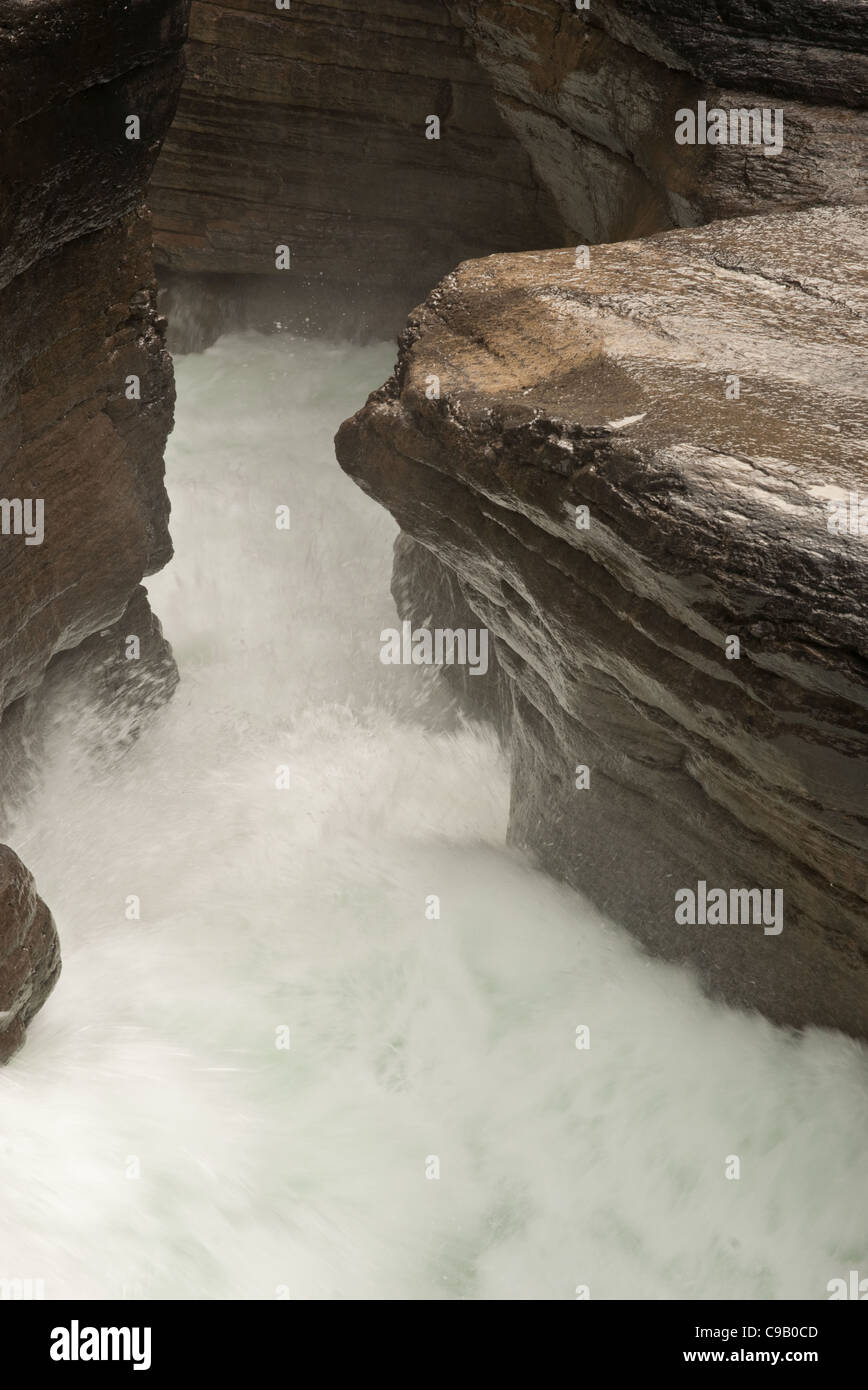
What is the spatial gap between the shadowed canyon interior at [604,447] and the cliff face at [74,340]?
0.04ft

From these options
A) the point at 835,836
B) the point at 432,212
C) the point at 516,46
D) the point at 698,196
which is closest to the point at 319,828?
the point at 835,836

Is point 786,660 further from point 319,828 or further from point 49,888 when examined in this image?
point 49,888

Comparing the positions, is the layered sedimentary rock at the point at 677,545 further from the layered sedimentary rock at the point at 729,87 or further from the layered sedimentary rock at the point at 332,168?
the layered sedimentary rock at the point at 332,168

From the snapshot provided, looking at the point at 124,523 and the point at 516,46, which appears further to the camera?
the point at 516,46

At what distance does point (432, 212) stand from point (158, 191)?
159cm

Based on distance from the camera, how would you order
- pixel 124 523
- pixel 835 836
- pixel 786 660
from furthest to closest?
pixel 124 523
pixel 835 836
pixel 786 660

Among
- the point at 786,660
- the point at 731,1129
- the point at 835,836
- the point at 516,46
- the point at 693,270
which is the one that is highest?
the point at 516,46

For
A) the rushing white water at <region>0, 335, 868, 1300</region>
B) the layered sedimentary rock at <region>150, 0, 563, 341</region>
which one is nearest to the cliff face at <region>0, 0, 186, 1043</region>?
the rushing white water at <region>0, 335, 868, 1300</region>

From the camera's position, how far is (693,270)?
4.24 meters

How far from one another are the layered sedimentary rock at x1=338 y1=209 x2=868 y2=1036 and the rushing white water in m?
0.35

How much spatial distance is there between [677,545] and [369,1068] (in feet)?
6.42

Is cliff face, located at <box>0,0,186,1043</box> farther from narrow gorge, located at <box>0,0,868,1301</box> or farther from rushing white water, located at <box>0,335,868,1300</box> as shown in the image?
rushing white water, located at <box>0,335,868,1300</box>

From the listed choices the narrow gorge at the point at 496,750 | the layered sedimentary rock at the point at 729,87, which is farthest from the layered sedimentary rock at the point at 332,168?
the layered sedimentary rock at the point at 729,87

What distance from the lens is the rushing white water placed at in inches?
135
